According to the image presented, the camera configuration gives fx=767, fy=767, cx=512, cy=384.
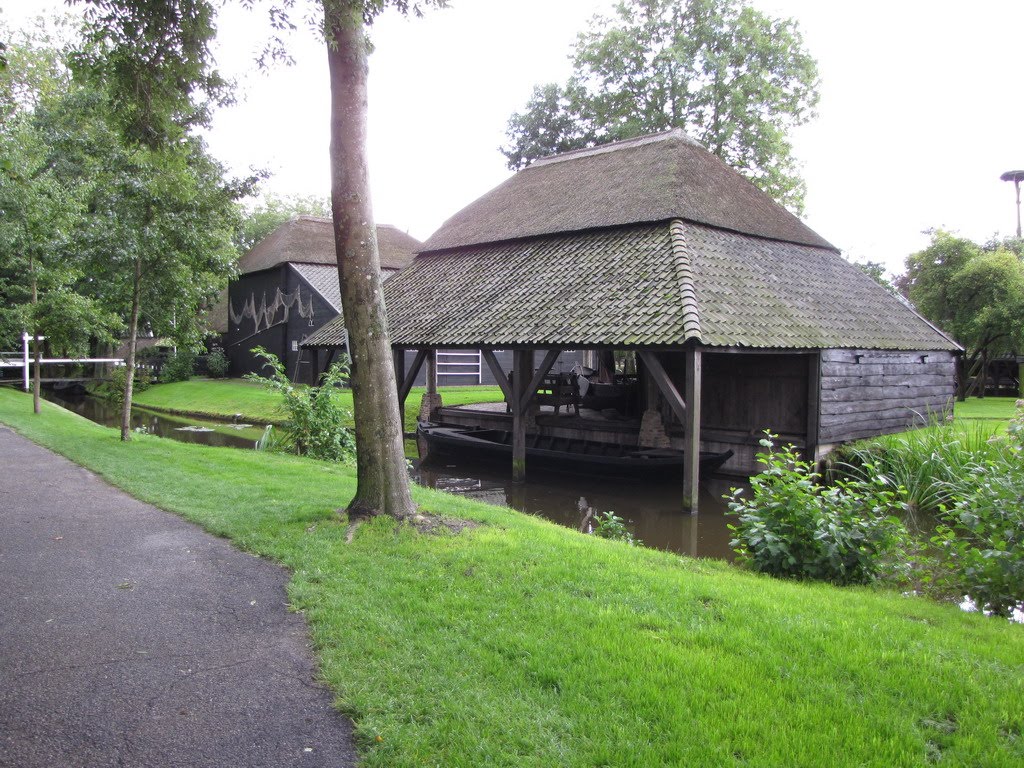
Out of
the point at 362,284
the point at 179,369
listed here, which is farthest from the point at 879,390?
the point at 179,369

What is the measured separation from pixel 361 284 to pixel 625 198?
31.3 ft

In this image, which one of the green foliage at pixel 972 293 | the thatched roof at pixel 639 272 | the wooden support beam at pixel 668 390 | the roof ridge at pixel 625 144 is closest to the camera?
the wooden support beam at pixel 668 390

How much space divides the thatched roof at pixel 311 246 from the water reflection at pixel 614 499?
1667 cm

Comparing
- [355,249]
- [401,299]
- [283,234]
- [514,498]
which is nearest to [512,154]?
[283,234]

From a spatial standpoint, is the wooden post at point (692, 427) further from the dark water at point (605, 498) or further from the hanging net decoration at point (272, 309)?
the hanging net decoration at point (272, 309)

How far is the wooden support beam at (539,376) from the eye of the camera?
13.0 m

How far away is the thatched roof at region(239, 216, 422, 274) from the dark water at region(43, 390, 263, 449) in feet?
26.0

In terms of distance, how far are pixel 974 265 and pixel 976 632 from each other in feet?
72.8

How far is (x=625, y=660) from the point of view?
359cm

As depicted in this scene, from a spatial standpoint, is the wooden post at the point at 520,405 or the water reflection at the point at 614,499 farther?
the wooden post at the point at 520,405

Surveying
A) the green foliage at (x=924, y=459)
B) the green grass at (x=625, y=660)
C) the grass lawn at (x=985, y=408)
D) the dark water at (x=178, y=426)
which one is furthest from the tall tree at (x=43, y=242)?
the grass lawn at (x=985, y=408)

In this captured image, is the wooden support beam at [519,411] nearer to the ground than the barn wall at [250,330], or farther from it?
nearer to the ground

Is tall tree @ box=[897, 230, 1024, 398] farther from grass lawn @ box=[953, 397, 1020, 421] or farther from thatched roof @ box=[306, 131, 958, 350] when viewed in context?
thatched roof @ box=[306, 131, 958, 350]

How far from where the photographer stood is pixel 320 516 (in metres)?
6.71
